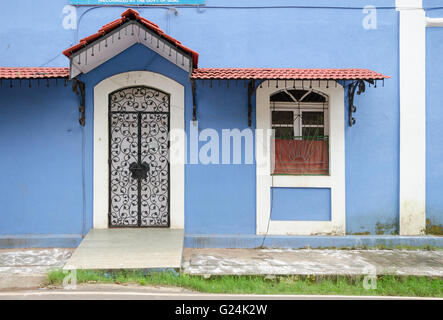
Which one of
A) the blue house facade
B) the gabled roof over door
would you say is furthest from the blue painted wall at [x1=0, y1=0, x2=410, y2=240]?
the gabled roof over door

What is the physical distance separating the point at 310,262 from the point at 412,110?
3468 millimetres

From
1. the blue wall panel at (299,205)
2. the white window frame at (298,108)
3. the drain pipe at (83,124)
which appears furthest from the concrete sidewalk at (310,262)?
the drain pipe at (83,124)

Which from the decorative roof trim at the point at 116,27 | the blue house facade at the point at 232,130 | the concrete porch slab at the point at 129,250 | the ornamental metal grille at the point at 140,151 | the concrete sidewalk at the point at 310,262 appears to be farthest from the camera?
the ornamental metal grille at the point at 140,151

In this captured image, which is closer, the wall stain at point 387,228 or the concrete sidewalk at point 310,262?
the concrete sidewalk at point 310,262

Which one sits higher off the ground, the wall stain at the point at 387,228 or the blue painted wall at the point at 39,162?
the blue painted wall at the point at 39,162

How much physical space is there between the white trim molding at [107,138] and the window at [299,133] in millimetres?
1734

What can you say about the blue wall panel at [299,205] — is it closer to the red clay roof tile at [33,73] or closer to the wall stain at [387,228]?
the wall stain at [387,228]

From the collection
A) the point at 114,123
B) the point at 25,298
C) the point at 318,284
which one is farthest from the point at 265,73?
the point at 25,298

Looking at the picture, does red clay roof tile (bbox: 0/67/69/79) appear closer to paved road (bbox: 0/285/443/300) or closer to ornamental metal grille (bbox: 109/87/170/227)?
ornamental metal grille (bbox: 109/87/170/227)

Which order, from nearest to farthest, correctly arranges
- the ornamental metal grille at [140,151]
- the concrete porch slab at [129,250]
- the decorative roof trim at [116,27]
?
the concrete porch slab at [129,250] → the decorative roof trim at [116,27] → the ornamental metal grille at [140,151]

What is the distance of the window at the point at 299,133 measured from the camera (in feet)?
23.7

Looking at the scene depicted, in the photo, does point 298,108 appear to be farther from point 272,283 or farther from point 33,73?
point 33,73

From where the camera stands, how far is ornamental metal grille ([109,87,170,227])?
7.14m

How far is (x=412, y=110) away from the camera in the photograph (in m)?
7.20
